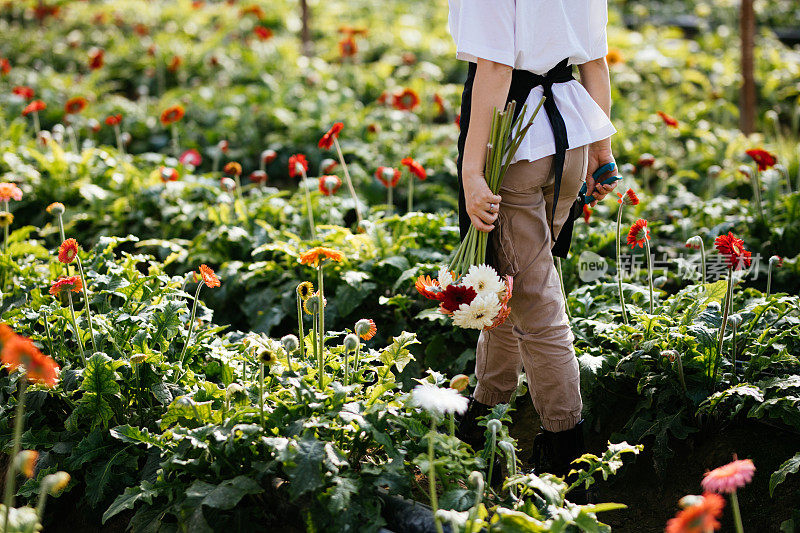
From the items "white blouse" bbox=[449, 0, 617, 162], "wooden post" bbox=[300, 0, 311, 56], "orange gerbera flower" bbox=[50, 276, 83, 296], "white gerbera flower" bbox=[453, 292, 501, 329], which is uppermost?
"wooden post" bbox=[300, 0, 311, 56]

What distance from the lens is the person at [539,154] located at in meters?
2.19

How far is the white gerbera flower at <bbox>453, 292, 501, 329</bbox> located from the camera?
2121 millimetres

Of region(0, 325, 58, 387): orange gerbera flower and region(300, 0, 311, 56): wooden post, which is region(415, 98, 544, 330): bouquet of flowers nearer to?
region(0, 325, 58, 387): orange gerbera flower

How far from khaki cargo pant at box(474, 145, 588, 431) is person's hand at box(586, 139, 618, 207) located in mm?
188

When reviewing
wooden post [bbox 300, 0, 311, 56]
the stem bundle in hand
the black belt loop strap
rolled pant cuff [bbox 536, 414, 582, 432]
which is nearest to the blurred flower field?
rolled pant cuff [bbox 536, 414, 582, 432]

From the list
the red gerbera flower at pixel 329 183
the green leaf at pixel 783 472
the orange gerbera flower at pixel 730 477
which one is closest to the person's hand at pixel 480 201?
the orange gerbera flower at pixel 730 477

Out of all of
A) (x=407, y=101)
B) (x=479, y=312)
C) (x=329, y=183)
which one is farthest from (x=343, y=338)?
(x=407, y=101)

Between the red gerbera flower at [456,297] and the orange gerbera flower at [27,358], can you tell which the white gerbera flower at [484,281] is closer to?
the red gerbera flower at [456,297]

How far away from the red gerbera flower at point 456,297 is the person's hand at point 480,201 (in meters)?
0.24

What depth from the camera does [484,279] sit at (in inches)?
86.0

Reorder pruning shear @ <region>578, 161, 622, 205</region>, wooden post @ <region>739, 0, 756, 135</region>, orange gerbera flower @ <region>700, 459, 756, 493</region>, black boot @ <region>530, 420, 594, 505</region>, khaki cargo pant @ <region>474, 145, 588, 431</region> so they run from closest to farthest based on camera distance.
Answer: orange gerbera flower @ <region>700, 459, 756, 493</region>, khaki cargo pant @ <region>474, 145, 588, 431</region>, black boot @ <region>530, 420, 594, 505</region>, pruning shear @ <region>578, 161, 622, 205</region>, wooden post @ <region>739, 0, 756, 135</region>

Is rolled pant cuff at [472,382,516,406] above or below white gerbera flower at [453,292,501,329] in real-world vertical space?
below

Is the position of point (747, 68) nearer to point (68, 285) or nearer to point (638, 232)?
point (638, 232)

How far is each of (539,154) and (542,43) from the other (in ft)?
1.03
